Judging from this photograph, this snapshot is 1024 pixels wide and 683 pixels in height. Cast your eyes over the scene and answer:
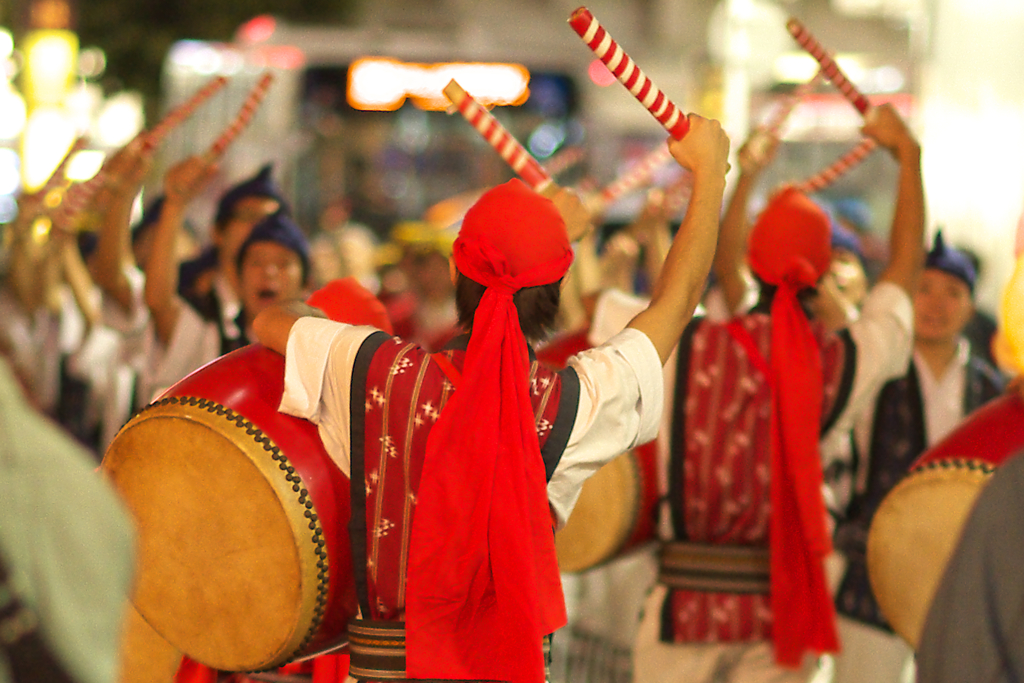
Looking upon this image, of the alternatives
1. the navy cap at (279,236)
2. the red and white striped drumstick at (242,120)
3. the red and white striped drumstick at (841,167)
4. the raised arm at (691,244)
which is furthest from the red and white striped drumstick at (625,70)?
the red and white striped drumstick at (242,120)

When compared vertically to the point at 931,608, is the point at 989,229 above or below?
above

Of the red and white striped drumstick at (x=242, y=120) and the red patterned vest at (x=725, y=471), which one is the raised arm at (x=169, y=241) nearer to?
the red and white striped drumstick at (x=242, y=120)

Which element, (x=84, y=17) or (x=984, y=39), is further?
(x=84, y=17)

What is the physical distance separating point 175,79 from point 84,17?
16.2 ft

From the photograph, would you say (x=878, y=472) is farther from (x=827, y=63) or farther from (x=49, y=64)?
(x=49, y=64)

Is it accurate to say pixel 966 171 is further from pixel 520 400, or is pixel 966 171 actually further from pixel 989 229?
pixel 520 400

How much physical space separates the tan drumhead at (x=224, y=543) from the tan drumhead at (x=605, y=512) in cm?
97

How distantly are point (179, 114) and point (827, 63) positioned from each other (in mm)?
1977

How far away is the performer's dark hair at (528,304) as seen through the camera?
203 centimetres

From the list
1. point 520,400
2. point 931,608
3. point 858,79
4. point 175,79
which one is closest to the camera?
point 931,608

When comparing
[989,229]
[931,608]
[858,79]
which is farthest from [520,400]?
[858,79]

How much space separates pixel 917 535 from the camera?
229 centimetres

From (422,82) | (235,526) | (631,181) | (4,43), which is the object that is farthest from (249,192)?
(4,43)

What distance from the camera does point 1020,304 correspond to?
57.2 inches
